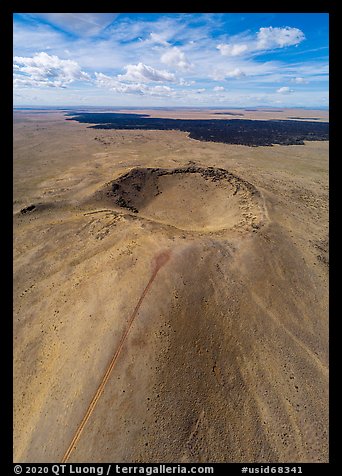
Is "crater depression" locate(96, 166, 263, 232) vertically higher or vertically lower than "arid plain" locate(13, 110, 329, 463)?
higher

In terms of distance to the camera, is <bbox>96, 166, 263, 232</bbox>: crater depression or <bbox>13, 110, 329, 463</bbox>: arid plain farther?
<bbox>96, 166, 263, 232</bbox>: crater depression

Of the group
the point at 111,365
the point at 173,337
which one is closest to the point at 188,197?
the point at 173,337

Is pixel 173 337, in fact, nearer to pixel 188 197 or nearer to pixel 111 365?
pixel 111 365

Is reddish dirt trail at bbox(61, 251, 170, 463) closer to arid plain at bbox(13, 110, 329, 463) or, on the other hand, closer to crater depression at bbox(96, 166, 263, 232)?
arid plain at bbox(13, 110, 329, 463)

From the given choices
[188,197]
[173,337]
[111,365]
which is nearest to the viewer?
[111,365]

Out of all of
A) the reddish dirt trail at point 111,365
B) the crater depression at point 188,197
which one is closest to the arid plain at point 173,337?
the reddish dirt trail at point 111,365

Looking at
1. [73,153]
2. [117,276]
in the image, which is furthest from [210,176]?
[73,153]

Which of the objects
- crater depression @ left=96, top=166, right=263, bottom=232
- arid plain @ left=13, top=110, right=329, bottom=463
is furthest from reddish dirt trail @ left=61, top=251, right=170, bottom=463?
crater depression @ left=96, top=166, right=263, bottom=232

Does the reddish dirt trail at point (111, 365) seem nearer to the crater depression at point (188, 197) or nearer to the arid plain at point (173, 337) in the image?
the arid plain at point (173, 337)
